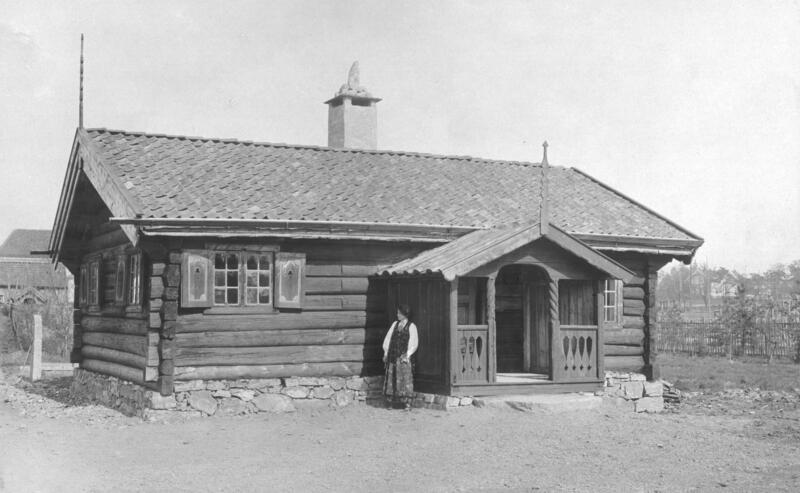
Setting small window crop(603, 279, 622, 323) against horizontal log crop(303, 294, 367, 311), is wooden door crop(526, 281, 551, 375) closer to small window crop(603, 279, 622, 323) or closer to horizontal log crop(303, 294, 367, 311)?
small window crop(603, 279, 622, 323)

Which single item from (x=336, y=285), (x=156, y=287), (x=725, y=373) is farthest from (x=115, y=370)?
(x=725, y=373)

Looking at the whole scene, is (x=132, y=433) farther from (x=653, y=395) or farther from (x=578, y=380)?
(x=653, y=395)

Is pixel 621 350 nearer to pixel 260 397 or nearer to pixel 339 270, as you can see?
pixel 339 270

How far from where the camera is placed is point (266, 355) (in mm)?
15172

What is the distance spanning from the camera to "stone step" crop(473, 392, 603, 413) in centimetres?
1392

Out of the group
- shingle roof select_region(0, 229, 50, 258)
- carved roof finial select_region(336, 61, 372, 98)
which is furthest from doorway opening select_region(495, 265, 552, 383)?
shingle roof select_region(0, 229, 50, 258)

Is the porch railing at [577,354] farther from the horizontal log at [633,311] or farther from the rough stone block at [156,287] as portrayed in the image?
the rough stone block at [156,287]

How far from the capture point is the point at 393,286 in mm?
16078

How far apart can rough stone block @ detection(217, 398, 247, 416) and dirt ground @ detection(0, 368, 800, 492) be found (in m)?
0.35

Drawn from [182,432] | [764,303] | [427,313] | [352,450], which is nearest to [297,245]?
[427,313]

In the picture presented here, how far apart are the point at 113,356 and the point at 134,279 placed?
2111mm

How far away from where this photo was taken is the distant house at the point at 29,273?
37.0 meters

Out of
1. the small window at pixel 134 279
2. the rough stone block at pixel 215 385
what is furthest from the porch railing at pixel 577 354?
the small window at pixel 134 279

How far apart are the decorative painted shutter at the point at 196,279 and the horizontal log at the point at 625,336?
303 inches
